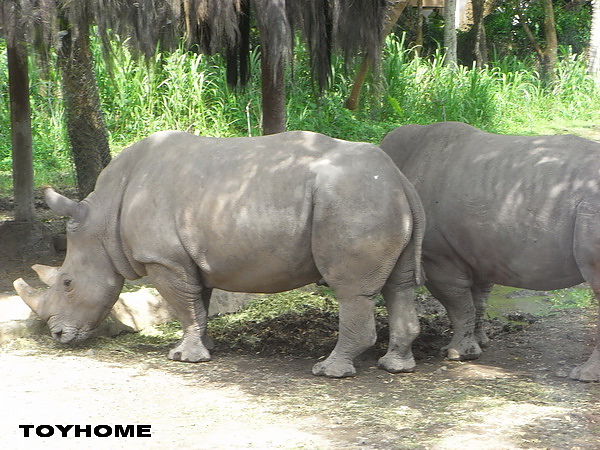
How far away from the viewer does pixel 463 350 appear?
6.57 meters

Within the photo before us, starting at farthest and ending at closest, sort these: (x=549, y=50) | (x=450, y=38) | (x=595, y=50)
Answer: (x=549, y=50) < (x=595, y=50) < (x=450, y=38)

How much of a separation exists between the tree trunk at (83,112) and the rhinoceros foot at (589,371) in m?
4.54

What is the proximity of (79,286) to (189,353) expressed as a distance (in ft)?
3.13

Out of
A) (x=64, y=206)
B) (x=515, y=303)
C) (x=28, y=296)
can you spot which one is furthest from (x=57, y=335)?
(x=515, y=303)

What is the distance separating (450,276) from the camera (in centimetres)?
654

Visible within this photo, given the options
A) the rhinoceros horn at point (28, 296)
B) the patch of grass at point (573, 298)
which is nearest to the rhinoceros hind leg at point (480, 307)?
the patch of grass at point (573, 298)

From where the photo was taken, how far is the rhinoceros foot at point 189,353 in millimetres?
6574

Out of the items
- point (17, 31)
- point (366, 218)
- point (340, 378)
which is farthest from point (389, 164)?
point (17, 31)

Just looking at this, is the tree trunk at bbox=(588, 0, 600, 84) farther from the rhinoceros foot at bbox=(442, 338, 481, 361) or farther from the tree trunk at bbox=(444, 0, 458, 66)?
the rhinoceros foot at bbox=(442, 338, 481, 361)

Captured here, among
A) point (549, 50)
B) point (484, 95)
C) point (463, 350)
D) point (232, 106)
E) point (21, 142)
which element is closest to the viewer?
point (463, 350)

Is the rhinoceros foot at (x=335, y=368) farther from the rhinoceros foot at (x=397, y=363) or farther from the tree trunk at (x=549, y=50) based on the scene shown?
the tree trunk at (x=549, y=50)

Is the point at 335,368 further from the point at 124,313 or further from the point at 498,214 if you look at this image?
the point at 124,313

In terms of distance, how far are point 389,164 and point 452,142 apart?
66cm

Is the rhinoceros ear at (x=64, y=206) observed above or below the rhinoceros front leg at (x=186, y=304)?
above
